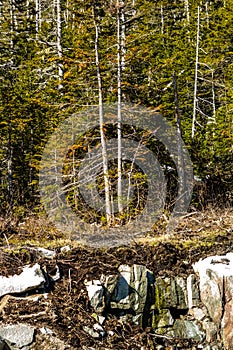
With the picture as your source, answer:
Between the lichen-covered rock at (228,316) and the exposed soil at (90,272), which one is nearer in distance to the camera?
the exposed soil at (90,272)

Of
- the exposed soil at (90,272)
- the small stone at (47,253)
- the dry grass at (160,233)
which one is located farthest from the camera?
the dry grass at (160,233)

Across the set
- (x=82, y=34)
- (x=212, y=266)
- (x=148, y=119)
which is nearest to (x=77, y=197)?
(x=148, y=119)

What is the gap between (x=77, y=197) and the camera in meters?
13.2

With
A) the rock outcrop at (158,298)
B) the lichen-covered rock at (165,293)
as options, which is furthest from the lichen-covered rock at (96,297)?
the lichen-covered rock at (165,293)

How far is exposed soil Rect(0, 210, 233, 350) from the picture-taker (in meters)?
5.82

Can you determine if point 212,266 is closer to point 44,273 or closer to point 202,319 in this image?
point 202,319

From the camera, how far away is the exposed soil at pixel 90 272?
5.82 m

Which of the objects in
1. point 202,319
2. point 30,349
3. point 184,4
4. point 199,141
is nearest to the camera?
point 30,349

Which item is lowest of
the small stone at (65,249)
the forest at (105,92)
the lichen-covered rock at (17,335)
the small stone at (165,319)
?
the small stone at (165,319)

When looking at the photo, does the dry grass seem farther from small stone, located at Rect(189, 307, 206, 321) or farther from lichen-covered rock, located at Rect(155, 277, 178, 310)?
small stone, located at Rect(189, 307, 206, 321)

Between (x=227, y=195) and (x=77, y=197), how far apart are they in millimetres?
5229

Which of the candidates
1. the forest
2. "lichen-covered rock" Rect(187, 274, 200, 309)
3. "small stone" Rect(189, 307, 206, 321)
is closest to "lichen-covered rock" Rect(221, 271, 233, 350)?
"small stone" Rect(189, 307, 206, 321)

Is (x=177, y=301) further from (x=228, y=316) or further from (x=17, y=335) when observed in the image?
(x=17, y=335)

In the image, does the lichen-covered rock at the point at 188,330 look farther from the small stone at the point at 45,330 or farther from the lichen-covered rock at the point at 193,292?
the small stone at the point at 45,330
